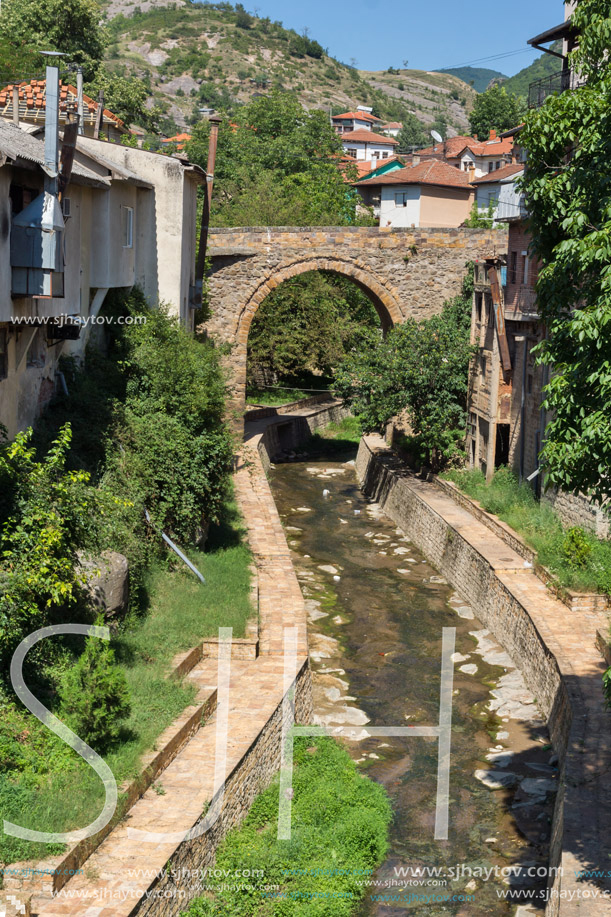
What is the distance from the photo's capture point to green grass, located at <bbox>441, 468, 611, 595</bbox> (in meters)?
14.4

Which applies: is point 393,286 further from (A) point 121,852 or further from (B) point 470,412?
(A) point 121,852

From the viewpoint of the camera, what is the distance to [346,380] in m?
23.6

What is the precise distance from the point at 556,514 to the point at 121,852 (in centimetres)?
1160

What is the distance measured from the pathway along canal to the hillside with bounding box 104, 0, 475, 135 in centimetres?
8072

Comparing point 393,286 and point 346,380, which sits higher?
point 393,286

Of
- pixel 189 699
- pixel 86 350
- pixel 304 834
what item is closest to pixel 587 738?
pixel 304 834

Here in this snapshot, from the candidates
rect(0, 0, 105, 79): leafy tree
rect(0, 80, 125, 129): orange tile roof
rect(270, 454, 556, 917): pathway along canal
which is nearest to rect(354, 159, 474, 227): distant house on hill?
rect(0, 0, 105, 79): leafy tree

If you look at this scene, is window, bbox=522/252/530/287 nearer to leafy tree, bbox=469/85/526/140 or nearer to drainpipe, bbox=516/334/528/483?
drainpipe, bbox=516/334/528/483

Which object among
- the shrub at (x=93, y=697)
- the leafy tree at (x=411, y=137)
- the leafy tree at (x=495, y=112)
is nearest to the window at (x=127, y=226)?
the shrub at (x=93, y=697)

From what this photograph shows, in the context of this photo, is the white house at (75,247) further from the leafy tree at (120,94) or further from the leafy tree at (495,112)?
the leafy tree at (495,112)

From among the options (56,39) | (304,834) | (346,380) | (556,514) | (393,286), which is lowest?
(304,834)

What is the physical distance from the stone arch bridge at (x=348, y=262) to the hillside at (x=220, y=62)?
7083 centimetres

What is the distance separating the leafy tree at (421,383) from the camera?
74.2 ft

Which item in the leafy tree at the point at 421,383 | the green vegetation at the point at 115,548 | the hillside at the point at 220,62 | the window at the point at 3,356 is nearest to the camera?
the green vegetation at the point at 115,548
